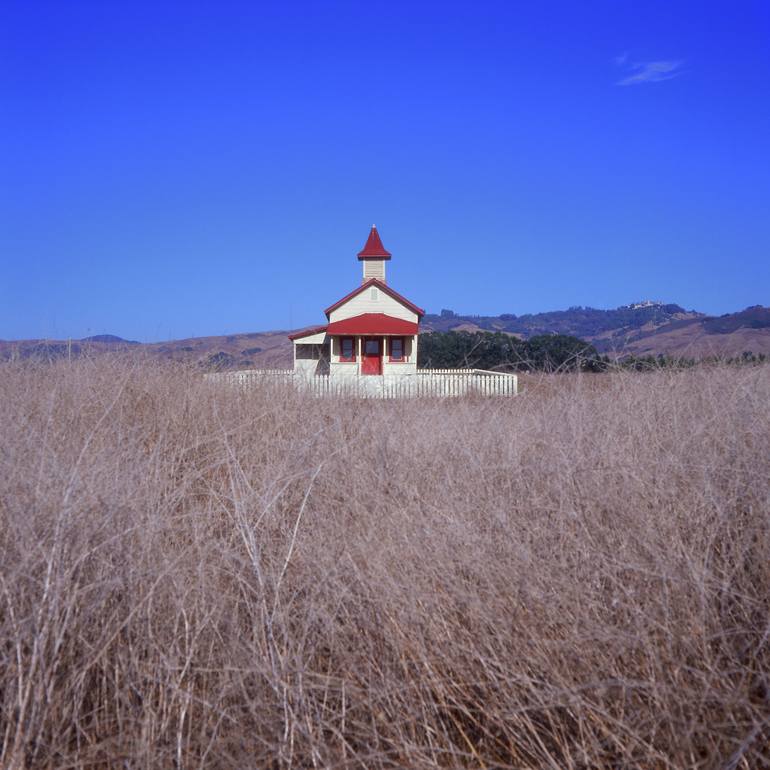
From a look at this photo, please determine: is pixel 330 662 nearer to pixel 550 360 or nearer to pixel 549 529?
pixel 549 529

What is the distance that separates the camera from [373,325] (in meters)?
25.4

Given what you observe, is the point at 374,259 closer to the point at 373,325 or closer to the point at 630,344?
the point at 373,325

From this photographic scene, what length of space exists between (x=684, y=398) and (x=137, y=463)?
14.3ft

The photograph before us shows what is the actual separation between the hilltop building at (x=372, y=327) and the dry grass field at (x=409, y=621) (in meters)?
21.2

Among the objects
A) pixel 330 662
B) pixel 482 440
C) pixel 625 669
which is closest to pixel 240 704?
pixel 330 662

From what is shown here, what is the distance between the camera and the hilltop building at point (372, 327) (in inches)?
997

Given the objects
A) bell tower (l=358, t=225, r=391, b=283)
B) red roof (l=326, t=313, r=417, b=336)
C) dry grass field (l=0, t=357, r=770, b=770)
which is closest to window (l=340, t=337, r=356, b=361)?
red roof (l=326, t=313, r=417, b=336)

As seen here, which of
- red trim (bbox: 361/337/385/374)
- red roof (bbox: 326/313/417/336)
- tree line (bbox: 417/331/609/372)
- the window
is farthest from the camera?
the window

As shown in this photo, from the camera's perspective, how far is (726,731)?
215 cm

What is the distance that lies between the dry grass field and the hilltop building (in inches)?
834

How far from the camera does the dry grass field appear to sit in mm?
2270

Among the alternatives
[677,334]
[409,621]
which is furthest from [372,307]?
[409,621]

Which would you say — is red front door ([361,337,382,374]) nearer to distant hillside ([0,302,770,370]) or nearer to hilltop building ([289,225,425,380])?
hilltop building ([289,225,425,380])

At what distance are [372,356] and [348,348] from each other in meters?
0.99
